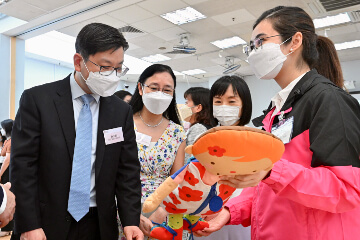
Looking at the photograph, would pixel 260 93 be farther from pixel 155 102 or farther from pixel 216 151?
pixel 216 151

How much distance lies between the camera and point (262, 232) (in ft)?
3.66

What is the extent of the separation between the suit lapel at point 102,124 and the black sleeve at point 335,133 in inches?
35.7

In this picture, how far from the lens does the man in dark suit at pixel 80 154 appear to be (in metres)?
1.25

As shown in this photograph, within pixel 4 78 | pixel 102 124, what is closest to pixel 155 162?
pixel 102 124

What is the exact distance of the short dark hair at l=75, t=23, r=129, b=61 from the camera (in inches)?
56.6

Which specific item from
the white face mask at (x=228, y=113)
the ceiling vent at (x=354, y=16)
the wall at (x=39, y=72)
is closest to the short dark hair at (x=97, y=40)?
the white face mask at (x=228, y=113)

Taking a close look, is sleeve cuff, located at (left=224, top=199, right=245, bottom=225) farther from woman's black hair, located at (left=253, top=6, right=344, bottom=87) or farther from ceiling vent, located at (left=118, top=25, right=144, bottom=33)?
ceiling vent, located at (left=118, top=25, right=144, bottom=33)

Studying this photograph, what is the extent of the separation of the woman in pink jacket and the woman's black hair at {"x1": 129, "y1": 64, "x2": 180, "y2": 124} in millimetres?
759

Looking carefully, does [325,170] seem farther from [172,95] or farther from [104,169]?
[172,95]

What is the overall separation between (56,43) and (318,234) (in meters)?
9.81

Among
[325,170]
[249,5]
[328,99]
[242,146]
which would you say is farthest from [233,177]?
[249,5]

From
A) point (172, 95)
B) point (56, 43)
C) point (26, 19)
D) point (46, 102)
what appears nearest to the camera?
point (46, 102)

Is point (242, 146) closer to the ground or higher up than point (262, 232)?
higher up

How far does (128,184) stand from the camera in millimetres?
1462
